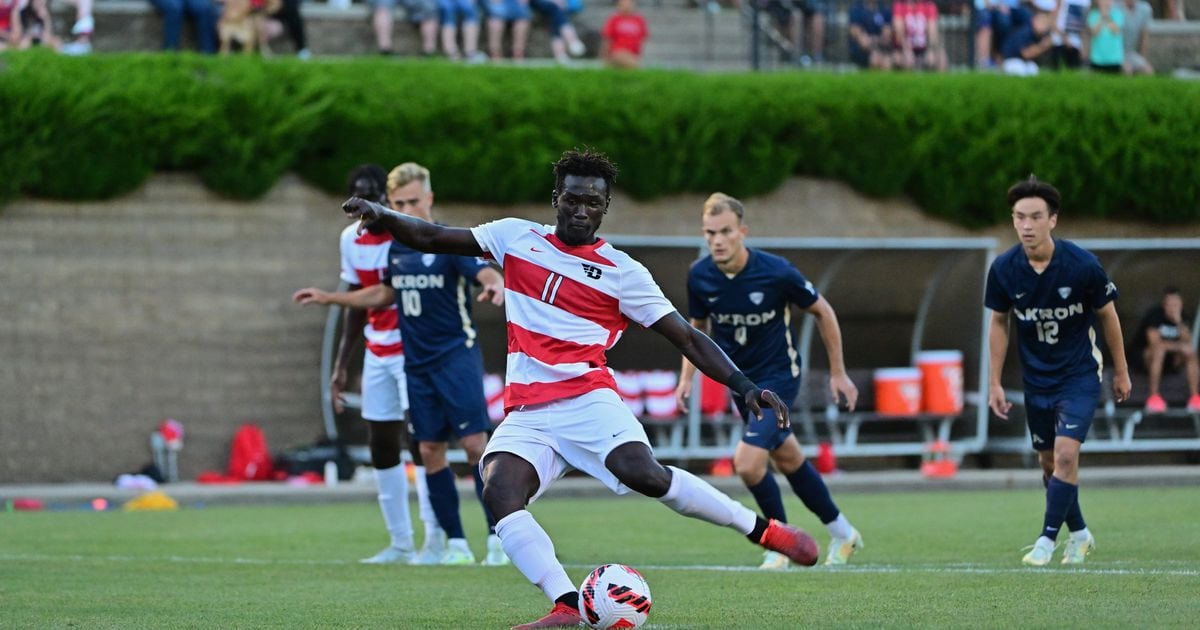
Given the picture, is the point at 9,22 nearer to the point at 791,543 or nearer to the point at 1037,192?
the point at 1037,192

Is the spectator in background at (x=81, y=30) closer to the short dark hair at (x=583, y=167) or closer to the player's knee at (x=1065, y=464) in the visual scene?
the player's knee at (x=1065, y=464)

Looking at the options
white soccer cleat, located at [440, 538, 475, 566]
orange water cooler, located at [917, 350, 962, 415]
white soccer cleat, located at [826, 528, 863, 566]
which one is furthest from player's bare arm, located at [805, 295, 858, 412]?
orange water cooler, located at [917, 350, 962, 415]

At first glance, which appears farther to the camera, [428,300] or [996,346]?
[428,300]

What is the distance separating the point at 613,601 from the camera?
6840 millimetres

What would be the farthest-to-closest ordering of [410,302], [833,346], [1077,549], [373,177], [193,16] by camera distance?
[193,16]
[373,177]
[410,302]
[833,346]
[1077,549]

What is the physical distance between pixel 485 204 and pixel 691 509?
1288 cm

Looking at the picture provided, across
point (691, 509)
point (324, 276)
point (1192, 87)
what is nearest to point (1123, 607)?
point (691, 509)

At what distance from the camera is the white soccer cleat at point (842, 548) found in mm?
10664

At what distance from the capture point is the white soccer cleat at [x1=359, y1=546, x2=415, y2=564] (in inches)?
441

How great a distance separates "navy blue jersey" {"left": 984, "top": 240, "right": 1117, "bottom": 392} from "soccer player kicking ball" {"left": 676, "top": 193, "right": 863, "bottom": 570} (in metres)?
1.08

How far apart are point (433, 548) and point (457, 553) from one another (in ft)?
0.87

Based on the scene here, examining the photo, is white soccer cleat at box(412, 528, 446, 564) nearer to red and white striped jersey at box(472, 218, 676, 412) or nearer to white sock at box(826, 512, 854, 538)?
white sock at box(826, 512, 854, 538)

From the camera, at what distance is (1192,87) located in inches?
862

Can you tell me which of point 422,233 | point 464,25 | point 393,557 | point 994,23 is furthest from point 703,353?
point 994,23
